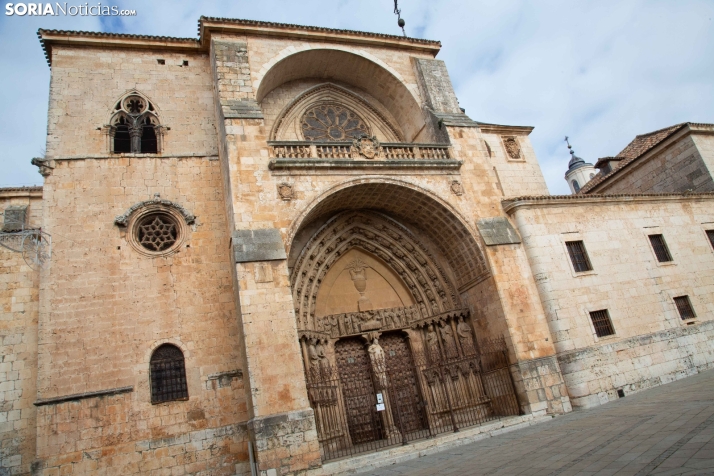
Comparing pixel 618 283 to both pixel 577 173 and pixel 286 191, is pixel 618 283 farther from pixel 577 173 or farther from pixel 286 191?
pixel 577 173

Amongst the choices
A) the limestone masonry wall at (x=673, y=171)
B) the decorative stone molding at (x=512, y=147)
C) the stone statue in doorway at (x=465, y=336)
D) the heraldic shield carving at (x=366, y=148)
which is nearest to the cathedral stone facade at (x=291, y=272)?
the stone statue in doorway at (x=465, y=336)

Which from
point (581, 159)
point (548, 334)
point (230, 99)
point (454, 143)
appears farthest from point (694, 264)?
point (581, 159)

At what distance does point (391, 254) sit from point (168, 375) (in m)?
6.45

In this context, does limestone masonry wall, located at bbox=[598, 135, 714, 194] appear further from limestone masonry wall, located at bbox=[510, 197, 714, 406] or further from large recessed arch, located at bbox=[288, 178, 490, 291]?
large recessed arch, located at bbox=[288, 178, 490, 291]

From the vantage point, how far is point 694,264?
13.7 metres

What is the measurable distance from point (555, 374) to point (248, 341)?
7.14 m

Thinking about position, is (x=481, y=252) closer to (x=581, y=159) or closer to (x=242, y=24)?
(x=242, y=24)

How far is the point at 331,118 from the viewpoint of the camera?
566 inches

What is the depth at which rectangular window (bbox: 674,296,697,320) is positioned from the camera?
12852 millimetres

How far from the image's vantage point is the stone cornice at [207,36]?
38.4 ft

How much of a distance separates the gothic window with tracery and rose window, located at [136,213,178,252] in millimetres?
1928

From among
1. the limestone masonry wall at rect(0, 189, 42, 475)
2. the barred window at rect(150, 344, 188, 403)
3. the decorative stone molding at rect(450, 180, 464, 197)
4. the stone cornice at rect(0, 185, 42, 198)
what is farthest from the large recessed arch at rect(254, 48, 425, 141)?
the barred window at rect(150, 344, 188, 403)

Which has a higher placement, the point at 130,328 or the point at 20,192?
the point at 20,192

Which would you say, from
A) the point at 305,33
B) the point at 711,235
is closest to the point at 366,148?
the point at 305,33
